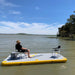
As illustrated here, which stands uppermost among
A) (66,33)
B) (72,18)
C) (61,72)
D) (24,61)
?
(72,18)

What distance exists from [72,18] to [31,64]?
28.5 m

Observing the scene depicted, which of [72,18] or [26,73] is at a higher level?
[72,18]

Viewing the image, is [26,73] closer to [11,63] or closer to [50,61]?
[11,63]

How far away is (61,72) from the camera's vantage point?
141 inches

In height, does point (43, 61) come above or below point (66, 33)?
below

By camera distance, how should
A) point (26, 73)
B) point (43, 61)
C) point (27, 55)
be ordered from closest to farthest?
point (26, 73) < point (43, 61) < point (27, 55)

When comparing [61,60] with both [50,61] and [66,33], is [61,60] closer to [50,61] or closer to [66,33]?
[50,61]

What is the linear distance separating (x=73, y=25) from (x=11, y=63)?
29.2m

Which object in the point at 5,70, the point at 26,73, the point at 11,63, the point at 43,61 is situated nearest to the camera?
the point at 26,73

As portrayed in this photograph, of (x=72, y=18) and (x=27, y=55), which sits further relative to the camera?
(x=72, y=18)

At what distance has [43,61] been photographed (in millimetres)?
4480

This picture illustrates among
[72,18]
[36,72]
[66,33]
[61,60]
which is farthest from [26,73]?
[66,33]

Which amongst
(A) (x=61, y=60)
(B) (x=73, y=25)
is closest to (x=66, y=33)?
(B) (x=73, y=25)

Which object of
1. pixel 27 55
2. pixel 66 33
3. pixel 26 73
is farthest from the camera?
pixel 66 33
